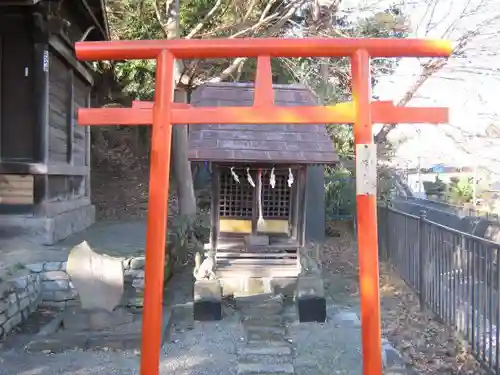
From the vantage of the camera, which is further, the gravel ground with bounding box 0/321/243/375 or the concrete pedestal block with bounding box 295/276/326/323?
the concrete pedestal block with bounding box 295/276/326/323

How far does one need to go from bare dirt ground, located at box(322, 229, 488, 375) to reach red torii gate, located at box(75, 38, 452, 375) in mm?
1821

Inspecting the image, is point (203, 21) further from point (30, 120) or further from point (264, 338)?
point (264, 338)

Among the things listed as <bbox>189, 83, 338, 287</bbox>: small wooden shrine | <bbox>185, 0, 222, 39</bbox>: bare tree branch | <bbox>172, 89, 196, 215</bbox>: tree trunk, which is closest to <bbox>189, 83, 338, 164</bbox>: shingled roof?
<bbox>189, 83, 338, 287</bbox>: small wooden shrine

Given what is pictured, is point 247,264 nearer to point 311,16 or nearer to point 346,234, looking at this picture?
point 346,234

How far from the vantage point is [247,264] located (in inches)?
297

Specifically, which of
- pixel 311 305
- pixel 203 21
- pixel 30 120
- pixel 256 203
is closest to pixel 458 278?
pixel 311 305

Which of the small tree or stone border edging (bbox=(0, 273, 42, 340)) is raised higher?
the small tree

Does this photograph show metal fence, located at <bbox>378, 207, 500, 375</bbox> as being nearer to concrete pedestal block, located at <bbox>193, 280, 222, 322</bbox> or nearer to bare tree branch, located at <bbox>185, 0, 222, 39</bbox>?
concrete pedestal block, located at <bbox>193, 280, 222, 322</bbox>

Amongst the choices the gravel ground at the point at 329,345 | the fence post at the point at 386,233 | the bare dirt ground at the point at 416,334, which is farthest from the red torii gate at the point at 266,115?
the fence post at the point at 386,233

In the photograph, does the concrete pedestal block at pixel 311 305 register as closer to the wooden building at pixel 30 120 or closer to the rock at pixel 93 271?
the rock at pixel 93 271

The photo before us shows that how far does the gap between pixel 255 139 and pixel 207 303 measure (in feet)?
7.24

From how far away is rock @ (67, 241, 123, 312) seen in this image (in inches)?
224

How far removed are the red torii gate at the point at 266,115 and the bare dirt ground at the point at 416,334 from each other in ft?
5.98

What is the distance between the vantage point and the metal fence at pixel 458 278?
4613mm
